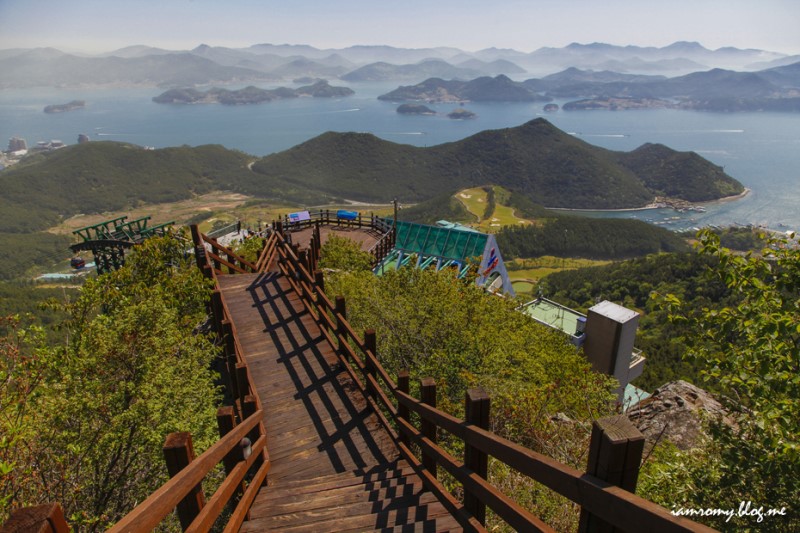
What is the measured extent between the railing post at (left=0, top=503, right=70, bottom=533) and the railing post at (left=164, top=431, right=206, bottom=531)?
1.15 m

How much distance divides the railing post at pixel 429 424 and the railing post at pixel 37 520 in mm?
3087

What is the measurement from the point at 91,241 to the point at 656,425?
38.9 metres

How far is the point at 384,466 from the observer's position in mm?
5508

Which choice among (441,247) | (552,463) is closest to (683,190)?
(441,247)

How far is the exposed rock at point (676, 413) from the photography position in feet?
36.1

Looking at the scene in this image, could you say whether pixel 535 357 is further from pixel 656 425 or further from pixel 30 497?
pixel 30 497

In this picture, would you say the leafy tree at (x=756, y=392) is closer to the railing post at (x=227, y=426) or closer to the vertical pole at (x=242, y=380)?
the railing post at (x=227, y=426)

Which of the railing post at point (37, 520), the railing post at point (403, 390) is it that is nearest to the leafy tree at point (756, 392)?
the railing post at point (403, 390)

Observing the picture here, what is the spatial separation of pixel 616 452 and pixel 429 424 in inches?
121

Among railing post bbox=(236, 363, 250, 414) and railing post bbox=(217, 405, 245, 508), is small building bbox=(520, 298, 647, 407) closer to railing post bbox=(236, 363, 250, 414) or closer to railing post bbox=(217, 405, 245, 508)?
railing post bbox=(236, 363, 250, 414)

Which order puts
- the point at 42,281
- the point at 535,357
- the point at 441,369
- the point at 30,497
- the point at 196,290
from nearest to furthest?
the point at 30,497, the point at 196,290, the point at 441,369, the point at 535,357, the point at 42,281

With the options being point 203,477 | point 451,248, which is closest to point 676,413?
point 203,477

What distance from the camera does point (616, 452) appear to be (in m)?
1.77

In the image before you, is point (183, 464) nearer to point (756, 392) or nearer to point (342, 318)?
point (342, 318)
